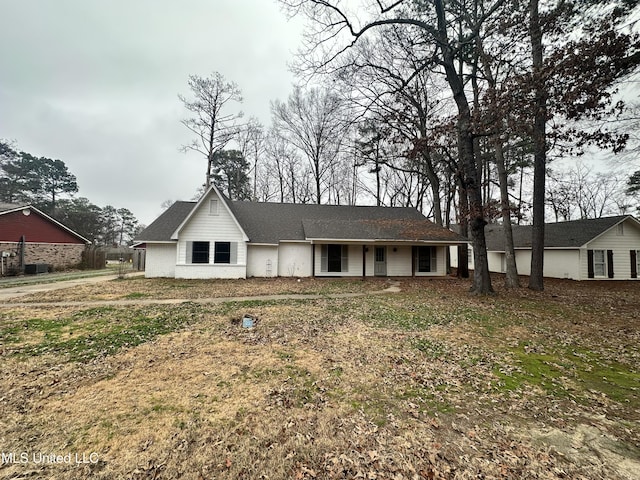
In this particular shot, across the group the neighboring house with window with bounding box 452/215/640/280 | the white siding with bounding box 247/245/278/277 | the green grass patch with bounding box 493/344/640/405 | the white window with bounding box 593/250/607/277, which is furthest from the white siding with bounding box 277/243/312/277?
the white window with bounding box 593/250/607/277

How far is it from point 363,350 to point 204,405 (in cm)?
298

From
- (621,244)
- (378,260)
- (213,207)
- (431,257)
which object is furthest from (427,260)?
(213,207)

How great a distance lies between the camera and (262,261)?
55.0 ft

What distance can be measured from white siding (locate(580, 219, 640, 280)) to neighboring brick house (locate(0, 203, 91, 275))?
3859 centimetres

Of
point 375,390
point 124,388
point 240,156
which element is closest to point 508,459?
point 375,390

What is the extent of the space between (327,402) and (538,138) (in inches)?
388

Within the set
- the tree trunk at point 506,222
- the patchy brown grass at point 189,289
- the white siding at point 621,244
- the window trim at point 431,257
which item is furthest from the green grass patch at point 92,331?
the white siding at point 621,244

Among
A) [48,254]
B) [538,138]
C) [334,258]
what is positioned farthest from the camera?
[48,254]

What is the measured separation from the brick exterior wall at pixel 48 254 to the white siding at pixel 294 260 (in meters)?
18.4

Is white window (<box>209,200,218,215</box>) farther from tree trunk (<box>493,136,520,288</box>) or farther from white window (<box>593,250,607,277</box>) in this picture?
white window (<box>593,250,607,277</box>)

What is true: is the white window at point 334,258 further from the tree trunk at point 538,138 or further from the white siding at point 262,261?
the tree trunk at point 538,138

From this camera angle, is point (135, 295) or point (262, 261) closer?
point (135, 295)

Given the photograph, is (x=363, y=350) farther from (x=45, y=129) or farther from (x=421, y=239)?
(x=45, y=129)

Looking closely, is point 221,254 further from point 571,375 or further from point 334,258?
point 571,375
